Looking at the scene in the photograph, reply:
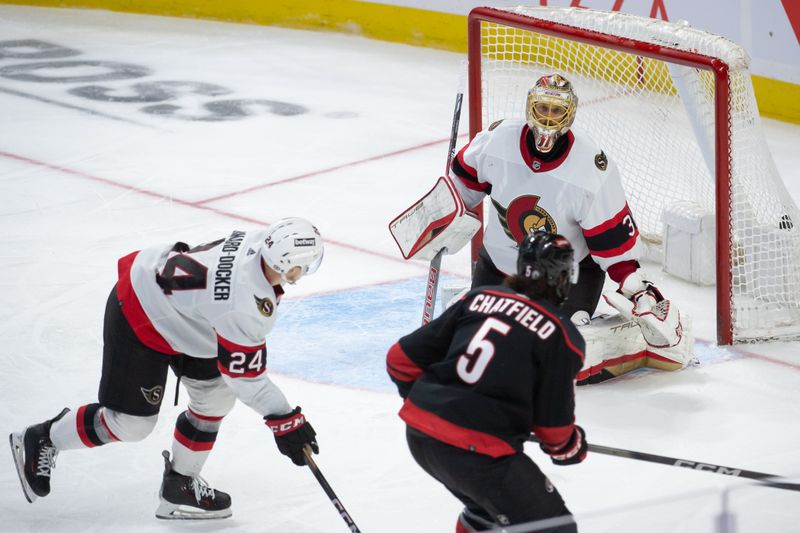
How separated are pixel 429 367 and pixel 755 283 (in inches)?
91.3

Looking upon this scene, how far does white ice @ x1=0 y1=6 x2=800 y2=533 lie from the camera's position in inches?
134

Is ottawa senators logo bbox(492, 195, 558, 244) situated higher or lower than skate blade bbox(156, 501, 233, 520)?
higher

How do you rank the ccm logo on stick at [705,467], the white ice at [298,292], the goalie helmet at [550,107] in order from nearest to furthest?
the ccm logo on stick at [705,467] → the white ice at [298,292] → the goalie helmet at [550,107]

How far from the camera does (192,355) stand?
3.18 m

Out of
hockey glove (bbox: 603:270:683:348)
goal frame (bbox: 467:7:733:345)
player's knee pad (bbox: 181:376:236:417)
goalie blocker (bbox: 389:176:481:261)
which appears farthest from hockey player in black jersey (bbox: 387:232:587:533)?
goal frame (bbox: 467:7:733:345)

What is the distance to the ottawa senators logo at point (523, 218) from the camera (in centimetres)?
399

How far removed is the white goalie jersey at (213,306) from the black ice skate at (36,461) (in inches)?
17.0

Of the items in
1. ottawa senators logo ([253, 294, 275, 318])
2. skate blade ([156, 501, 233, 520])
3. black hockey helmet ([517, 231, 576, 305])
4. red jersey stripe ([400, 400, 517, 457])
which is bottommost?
skate blade ([156, 501, 233, 520])

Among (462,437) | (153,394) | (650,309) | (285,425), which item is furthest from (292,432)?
(650,309)

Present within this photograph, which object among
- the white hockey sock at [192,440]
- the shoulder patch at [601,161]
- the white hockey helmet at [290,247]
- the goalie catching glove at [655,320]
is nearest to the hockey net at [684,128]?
the goalie catching glove at [655,320]

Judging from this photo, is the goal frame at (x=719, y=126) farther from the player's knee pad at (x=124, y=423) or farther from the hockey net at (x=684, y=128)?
the player's knee pad at (x=124, y=423)

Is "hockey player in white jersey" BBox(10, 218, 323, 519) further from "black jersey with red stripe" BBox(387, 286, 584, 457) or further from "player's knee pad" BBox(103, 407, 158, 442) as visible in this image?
"black jersey with red stripe" BBox(387, 286, 584, 457)

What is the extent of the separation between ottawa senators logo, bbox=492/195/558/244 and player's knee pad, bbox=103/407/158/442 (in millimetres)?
1350

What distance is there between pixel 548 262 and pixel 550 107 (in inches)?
54.4
